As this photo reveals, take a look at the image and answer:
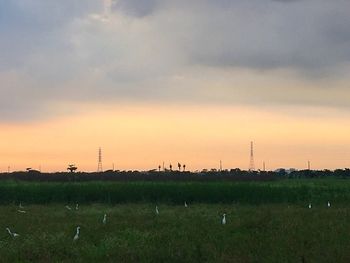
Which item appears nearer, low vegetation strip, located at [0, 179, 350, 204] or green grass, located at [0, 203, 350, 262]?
Answer: green grass, located at [0, 203, 350, 262]

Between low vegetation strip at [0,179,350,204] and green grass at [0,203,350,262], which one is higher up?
low vegetation strip at [0,179,350,204]

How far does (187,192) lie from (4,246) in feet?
92.2

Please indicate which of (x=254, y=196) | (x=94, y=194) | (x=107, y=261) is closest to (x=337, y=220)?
(x=107, y=261)

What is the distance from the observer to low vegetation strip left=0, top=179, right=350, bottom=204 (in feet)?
147

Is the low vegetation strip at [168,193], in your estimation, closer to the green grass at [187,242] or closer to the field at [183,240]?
the field at [183,240]

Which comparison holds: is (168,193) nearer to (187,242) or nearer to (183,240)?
(183,240)

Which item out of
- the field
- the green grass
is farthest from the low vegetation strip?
the green grass

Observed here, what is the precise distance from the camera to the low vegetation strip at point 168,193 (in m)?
44.9

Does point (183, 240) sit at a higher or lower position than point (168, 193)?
lower

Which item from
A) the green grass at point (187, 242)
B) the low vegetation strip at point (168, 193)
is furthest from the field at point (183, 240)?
the low vegetation strip at point (168, 193)

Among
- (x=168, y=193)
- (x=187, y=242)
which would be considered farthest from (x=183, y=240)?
(x=168, y=193)

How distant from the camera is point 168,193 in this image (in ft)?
150

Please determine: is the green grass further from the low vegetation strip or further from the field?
the low vegetation strip

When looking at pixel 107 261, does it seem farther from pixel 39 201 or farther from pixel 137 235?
pixel 39 201
